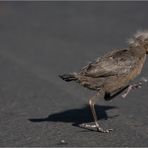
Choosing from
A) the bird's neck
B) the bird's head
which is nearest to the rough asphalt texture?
the bird's neck

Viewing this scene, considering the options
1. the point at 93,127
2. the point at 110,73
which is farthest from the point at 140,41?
the point at 93,127

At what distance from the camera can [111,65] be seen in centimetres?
987

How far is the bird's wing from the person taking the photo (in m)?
9.81

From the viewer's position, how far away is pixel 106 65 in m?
9.85

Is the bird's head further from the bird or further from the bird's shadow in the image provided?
the bird's shadow

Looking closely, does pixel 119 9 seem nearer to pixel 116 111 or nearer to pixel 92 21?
pixel 92 21

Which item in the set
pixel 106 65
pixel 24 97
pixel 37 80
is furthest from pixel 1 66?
pixel 106 65

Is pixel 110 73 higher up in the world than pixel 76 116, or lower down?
higher up

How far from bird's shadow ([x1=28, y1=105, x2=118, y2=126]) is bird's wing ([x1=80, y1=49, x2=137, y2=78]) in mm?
842

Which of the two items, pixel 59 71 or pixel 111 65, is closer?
pixel 111 65

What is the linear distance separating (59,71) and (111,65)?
14.4 feet

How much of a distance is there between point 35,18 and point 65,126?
1171 centimetres

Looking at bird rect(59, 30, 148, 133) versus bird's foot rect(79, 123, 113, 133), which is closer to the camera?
bird's foot rect(79, 123, 113, 133)

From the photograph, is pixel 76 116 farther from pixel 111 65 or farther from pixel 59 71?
pixel 59 71
